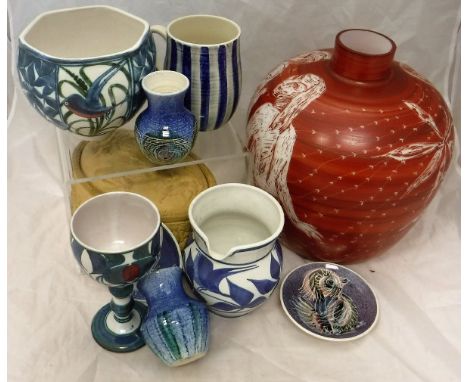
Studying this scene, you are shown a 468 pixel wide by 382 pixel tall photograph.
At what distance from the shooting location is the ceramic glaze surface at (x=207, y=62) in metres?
0.81

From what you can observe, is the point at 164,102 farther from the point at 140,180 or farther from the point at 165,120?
the point at 140,180

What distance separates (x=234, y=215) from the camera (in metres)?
0.84

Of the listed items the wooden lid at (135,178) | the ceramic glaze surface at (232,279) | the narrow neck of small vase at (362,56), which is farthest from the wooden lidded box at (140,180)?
the narrow neck of small vase at (362,56)

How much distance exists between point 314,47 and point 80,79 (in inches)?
21.3

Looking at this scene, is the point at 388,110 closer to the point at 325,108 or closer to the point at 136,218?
the point at 325,108

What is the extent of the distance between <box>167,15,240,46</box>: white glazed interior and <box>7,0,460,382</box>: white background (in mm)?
188

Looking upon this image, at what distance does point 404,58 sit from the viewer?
3.66ft

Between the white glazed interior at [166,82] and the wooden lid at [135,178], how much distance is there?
15 cm

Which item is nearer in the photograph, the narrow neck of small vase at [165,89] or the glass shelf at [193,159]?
the narrow neck of small vase at [165,89]

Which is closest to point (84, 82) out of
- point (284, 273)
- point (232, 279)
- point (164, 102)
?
point (164, 102)

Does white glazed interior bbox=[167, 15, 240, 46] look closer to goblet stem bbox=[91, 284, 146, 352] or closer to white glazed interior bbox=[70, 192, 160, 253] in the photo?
white glazed interior bbox=[70, 192, 160, 253]

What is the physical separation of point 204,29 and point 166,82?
0.15 m

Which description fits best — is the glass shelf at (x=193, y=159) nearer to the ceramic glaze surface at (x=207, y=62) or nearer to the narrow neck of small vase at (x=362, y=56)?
the ceramic glaze surface at (x=207, y=62)

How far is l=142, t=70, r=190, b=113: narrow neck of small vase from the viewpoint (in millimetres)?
751
